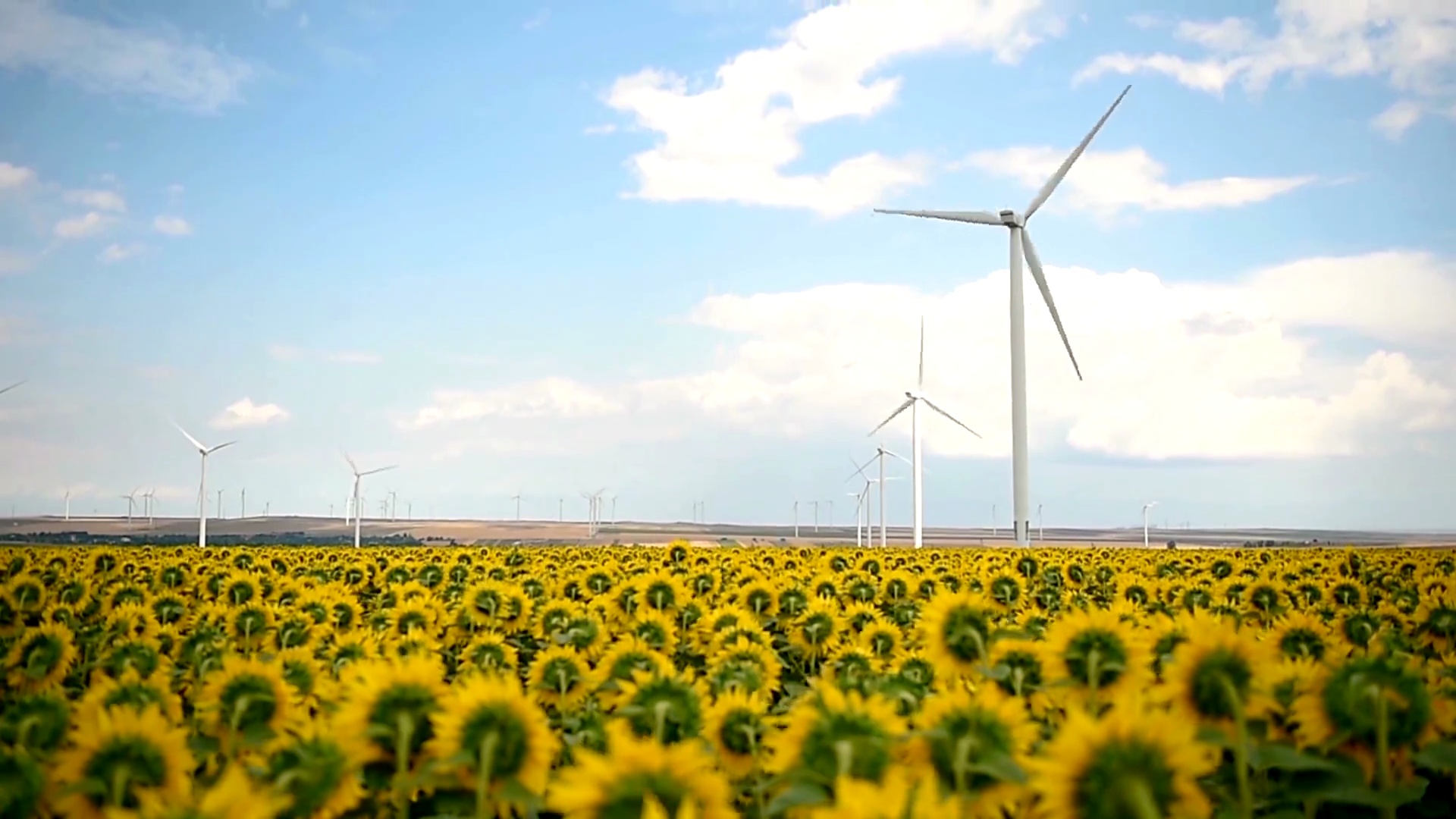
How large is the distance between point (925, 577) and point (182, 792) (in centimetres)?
791

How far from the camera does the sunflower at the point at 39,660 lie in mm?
5480

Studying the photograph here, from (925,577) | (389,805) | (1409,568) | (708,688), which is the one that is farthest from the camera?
(1409,568)

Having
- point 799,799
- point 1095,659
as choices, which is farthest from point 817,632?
point 799,799

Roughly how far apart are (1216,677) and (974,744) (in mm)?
873

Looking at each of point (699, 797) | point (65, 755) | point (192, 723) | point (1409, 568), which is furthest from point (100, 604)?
point (1409, 568)

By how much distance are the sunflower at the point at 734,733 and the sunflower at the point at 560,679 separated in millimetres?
1091

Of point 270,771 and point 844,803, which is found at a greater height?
point 844,803

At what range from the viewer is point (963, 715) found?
10.6 ft

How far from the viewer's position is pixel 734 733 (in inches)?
148

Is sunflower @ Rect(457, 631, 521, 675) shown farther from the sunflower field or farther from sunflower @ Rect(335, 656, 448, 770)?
sunflower @ Rect(335, 656, 448, 770)

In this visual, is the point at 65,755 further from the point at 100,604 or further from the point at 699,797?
the point at 100,604

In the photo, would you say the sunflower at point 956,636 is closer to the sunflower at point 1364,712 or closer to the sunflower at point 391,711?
the sunflower at point 1364,712

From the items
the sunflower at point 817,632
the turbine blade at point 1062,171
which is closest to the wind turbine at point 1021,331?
the turbine blade at point 1062,171

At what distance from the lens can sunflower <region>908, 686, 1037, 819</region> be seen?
2996 mm
